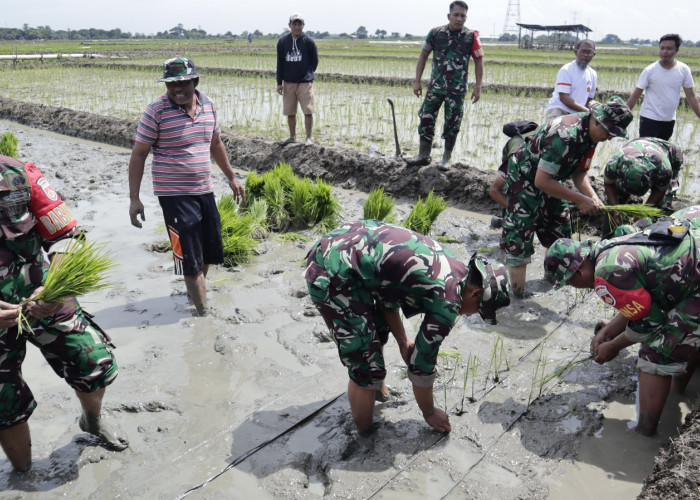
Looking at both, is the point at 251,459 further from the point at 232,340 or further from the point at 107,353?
the point at 232,340

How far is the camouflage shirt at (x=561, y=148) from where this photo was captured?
381 cm

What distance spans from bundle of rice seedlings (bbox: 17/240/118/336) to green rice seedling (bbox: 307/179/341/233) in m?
3.19

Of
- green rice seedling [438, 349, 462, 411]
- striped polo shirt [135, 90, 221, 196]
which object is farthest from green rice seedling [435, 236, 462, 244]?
striped polo shirt [135, 90, 221, 196]

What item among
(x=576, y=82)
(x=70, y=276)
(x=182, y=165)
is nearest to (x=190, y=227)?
(x=182, y=165)

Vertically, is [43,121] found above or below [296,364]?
above

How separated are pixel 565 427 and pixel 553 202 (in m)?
1.77

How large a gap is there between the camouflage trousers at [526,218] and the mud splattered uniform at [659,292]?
138cm

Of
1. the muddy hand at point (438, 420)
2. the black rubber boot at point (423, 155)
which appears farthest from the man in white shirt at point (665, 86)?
the muddy hand at point (438, 420)

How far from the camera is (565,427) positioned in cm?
304

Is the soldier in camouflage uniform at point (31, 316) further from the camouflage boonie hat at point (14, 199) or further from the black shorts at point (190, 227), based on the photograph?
the black shorts at point (190, 227)

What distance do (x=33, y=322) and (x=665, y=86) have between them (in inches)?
228

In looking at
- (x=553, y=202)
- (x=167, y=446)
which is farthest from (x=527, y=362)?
(x=167, y=446)

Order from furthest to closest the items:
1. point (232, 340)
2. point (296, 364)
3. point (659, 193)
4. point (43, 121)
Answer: point (43, 121) < point (659, 193) < point (232, 340) < point (296, 364)

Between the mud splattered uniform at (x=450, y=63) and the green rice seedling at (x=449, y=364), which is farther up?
the mud splattered uniform at (x=450, y=63)
